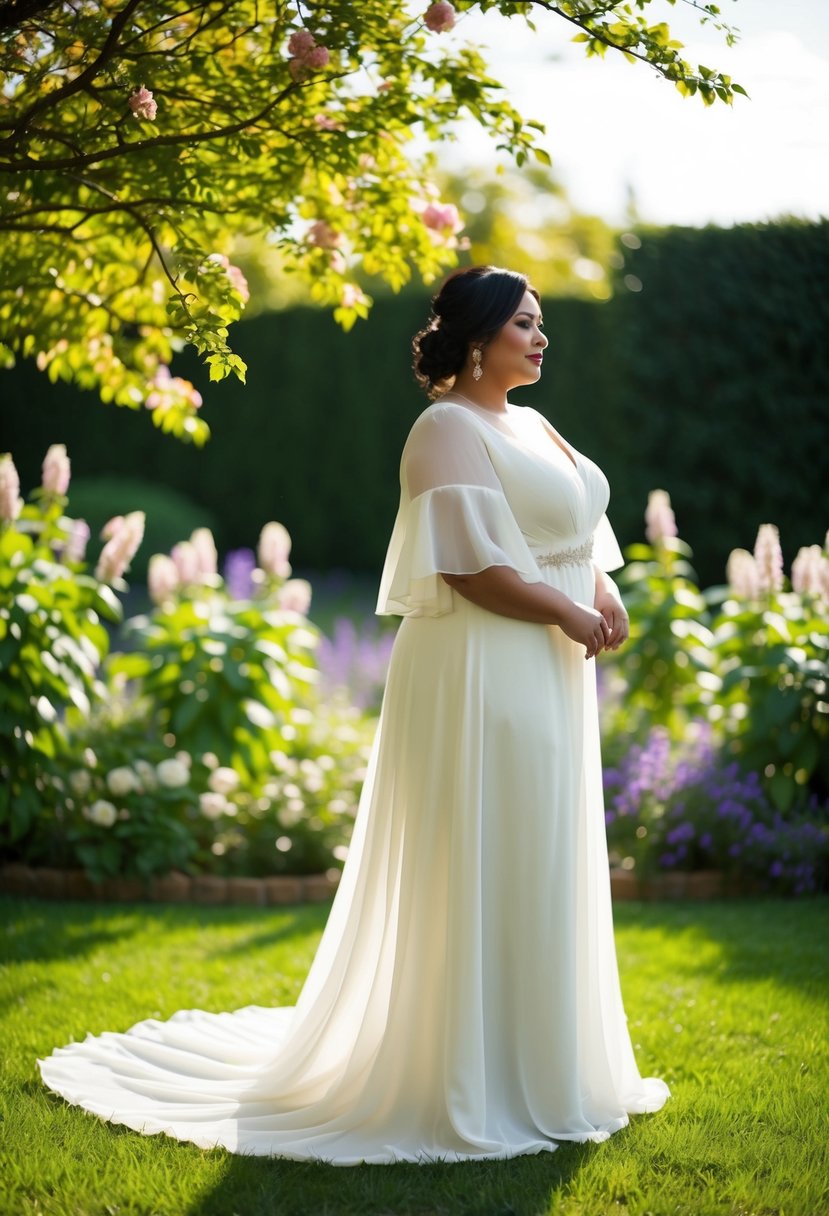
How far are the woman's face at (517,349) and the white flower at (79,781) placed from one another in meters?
3.04

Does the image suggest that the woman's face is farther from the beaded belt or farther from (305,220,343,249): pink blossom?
(305,220,343,249): pink blossom

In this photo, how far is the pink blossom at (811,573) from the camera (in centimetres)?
556

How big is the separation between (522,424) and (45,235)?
2022 millimetres

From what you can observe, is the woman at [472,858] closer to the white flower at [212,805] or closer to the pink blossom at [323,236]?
the pink blossom at [323,236]

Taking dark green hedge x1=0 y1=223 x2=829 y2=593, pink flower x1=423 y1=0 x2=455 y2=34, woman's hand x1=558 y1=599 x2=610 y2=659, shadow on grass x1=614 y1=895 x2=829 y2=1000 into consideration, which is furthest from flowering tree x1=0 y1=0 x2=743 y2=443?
dark green hedge x1=0 y1=223 x2=829 y2=593

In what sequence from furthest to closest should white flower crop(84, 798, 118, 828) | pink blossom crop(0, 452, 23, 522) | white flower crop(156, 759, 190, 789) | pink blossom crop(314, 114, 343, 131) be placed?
white flower crop(156, 759, 190, 789) → white flower crop(84, 798, 118, 828) → pink blossom crop(0, 452, 23, 522) → pink blossom crop(314, 114, 343, 131)

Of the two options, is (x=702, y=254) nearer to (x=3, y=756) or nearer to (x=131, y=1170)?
(x=3, y=756)

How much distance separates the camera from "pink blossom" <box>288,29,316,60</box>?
360 centimetres

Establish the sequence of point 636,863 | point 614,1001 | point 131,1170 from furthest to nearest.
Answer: point 636,863
point 614,1001
point 131,1170

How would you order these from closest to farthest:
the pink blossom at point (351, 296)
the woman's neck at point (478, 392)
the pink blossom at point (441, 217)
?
the woman's neck at point (478, 392) → the pink blossom at point (441, 217) → the pink blossom at point (351, 296)

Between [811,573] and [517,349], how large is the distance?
2782mm

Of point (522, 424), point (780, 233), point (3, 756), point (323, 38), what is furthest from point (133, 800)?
point (780, 233)

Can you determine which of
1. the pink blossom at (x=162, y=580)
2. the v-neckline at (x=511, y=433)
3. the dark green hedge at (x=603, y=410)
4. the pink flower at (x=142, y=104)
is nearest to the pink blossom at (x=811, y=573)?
the v-neckline at (x=511, y=433)

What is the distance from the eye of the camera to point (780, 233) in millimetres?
9406
